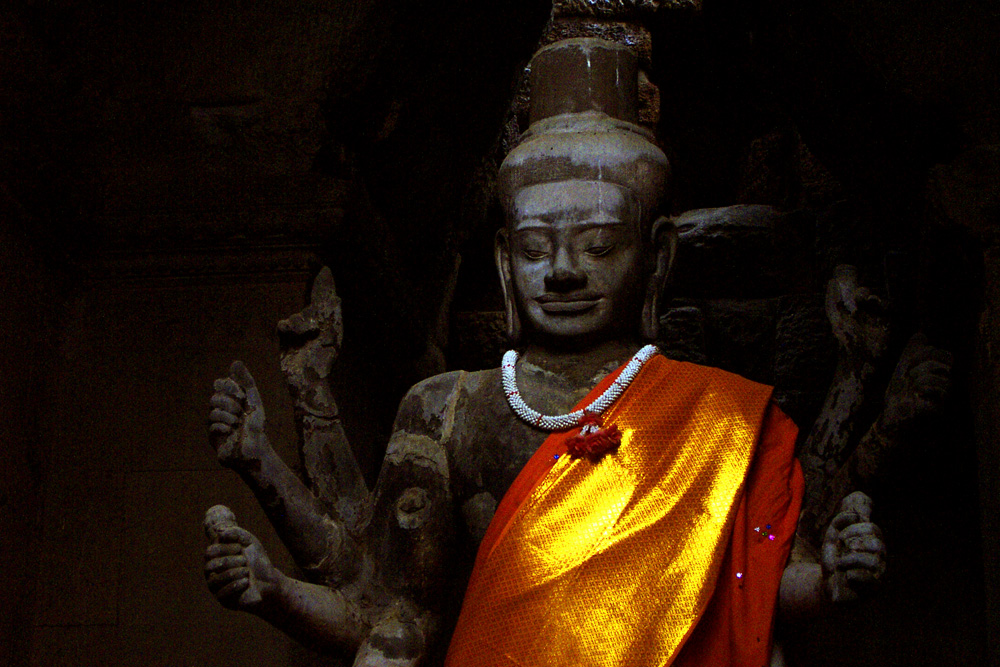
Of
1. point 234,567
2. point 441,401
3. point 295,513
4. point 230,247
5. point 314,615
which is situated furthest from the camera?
point 230,247

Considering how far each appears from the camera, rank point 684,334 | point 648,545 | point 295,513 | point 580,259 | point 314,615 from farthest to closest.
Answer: point 684,334 → point 580,259 → point 295,513 → point 314,615 → point 648,545

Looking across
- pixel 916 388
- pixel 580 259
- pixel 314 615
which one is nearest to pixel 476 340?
pixel 580 259

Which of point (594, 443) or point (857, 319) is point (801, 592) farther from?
point (857, 319)

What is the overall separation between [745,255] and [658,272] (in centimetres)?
138

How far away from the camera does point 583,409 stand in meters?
2.87

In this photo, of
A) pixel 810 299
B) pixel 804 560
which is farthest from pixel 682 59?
pixel 804 560

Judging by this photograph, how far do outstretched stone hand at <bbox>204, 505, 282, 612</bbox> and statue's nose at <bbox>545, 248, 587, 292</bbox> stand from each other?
96 centimetres

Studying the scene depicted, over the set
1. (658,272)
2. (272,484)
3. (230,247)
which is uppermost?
(230,247)

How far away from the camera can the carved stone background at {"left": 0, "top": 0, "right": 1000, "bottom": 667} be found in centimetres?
324

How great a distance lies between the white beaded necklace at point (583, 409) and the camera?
112 inches

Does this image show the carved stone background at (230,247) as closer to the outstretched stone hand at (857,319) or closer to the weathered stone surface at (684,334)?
the outstretched stone hand at (857,319)

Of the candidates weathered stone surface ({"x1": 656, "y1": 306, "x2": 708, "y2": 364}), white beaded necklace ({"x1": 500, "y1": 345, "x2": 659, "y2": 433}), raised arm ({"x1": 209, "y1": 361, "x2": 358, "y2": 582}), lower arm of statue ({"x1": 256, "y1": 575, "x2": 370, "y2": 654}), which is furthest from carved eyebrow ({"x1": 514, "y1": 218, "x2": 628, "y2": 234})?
weathered stone surface ({"x1": 656, "y1": 306, "x2": 708, "y2": 364})

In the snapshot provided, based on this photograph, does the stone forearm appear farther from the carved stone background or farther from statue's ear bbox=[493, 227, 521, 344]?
statue's ear bbox=[493, 227, 521, 344]

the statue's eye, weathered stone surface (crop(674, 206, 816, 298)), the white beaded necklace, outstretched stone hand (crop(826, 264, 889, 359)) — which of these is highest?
weathered stone surface (crop(674, 206, 816, 298))
